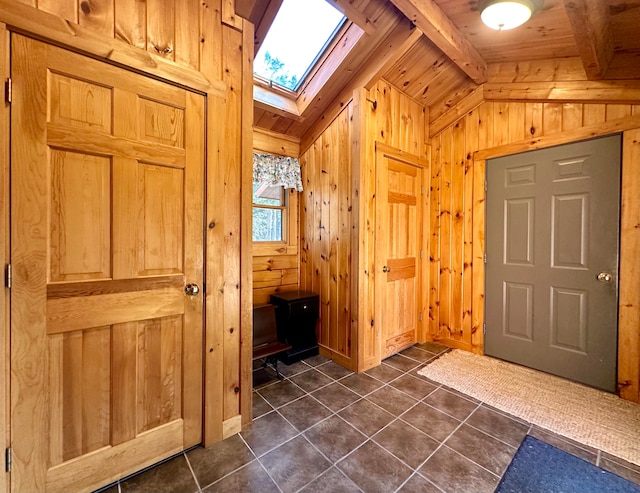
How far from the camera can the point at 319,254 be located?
3145 millimetres

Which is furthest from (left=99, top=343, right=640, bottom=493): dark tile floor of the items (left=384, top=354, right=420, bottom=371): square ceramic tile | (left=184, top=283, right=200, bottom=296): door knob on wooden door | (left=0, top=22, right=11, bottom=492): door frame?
(left=184, top=283, right=200, bottom=296): door knob on wooden door

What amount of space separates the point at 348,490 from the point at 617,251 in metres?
2.69

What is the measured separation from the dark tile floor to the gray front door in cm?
102

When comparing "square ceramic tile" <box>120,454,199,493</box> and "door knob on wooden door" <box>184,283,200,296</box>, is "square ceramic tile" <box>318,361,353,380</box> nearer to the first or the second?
"square ceramic tile" <box>120,454,199,493</box>

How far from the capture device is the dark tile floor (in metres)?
1.44

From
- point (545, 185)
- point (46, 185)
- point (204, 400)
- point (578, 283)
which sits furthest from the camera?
point (545, 185)

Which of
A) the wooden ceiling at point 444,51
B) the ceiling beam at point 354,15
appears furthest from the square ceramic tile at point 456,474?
the ceiling beam at point 354,15

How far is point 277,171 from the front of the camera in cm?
315

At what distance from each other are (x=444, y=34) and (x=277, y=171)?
75.5 inches

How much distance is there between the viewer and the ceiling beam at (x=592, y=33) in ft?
5.66

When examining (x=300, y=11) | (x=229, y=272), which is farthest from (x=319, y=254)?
(x=300, y=11)

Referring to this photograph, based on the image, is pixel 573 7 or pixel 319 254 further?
pixel 319 254

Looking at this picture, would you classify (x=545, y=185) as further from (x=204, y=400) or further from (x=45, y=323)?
(x=45, y=323)

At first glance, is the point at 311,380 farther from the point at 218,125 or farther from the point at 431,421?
the point at 218,125
